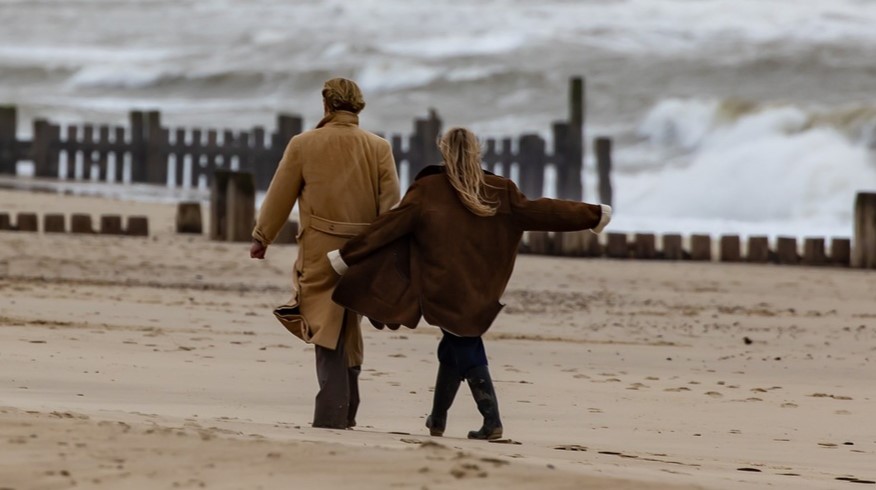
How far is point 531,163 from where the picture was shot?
19.6 meters

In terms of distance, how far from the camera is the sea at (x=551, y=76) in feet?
79.5

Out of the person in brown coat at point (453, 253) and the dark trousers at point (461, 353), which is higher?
the person in brown coat at point (453, 253)

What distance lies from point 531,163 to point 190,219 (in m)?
6.43

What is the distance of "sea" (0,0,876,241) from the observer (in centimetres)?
2423

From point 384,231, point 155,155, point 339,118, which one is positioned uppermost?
point 155,155

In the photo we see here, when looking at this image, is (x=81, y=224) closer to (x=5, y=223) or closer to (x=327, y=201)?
(x=5, y=223)

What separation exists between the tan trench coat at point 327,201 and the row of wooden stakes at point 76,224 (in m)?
7.84

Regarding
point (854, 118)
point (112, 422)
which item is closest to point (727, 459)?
point (112, 422)

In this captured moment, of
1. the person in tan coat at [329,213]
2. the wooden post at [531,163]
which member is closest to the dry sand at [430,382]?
the person in tan coat at [329,213]

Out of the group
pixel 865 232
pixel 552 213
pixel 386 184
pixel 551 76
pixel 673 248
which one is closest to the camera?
pixel 552 213

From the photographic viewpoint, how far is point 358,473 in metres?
4.23

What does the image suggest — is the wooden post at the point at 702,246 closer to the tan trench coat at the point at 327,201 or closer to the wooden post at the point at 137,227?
the wooden post at the point at 137,227

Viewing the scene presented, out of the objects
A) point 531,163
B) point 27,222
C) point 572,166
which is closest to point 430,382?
point 27,222

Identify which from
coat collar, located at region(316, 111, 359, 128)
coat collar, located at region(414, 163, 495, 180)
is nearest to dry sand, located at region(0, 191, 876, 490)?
coat collar, located at region(414, 163, 495, 180)
